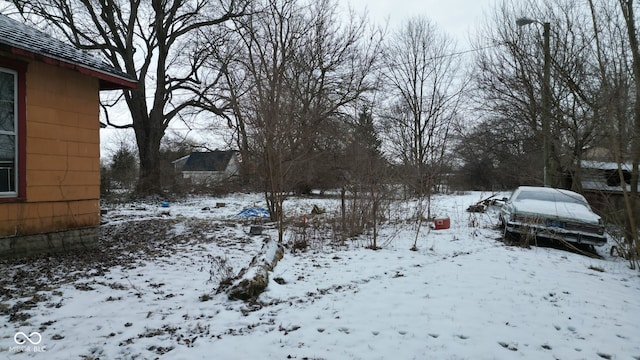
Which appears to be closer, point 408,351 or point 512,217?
point 408,351

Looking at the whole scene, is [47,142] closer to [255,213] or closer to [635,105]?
[255,213]

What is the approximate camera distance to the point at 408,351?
3.06 metres

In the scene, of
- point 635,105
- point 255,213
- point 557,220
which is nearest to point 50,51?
point 255,213

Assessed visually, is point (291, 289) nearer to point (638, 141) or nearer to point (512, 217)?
point (638, 141)

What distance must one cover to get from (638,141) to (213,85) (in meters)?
18.8

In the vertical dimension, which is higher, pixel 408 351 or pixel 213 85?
pixel 213 85

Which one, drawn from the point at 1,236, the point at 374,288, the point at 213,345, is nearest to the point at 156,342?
the point at 213,345

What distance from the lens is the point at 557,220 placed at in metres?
7.74

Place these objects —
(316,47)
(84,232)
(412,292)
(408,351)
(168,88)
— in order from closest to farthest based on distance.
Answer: (408,351) → (412,292) → (84,232) → (316,47) → (168,88)

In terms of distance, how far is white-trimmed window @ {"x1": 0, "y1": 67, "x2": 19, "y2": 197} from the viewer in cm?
548

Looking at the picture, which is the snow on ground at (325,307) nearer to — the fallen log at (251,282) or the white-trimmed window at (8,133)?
the fallen log at (251,282)

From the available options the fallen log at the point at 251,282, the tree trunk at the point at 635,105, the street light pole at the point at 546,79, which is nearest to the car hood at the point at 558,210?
the tree trunk at the point at 635,105

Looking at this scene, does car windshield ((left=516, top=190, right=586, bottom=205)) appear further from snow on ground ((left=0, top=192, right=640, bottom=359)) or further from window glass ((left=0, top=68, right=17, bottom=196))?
window glass ((left=0, top=68, right=17, bottom=196))

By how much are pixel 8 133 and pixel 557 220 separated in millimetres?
10712
